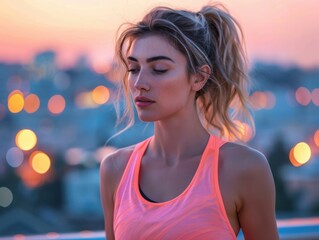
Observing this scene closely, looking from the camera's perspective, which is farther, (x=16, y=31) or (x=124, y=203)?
(x=16, y=31)

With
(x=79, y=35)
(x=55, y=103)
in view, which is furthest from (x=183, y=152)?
(x=79, y=35)

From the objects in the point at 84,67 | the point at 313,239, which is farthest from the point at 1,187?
the point at 313,239

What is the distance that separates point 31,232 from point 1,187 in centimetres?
529

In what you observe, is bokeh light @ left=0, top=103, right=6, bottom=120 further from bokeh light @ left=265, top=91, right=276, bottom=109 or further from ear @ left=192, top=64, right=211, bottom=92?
ear @ left=192, top=64, right=211, bottom=92

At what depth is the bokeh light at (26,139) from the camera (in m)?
27.4

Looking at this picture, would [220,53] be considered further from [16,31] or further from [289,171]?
[289,171]

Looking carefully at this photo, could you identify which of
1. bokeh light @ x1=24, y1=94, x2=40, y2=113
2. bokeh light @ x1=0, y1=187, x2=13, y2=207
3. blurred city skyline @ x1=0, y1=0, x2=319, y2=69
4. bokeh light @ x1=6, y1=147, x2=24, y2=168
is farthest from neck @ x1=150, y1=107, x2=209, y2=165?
bokeh light @ x1=6, y1=147, x2=24, y2=168

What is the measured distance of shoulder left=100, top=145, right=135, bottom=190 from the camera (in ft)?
5.23

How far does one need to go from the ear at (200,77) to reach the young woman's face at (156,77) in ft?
0.11

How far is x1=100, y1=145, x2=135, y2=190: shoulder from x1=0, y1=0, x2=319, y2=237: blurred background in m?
22.8

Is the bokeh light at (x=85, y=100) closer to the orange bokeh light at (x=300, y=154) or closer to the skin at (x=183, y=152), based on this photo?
the orange bokeh light at (x=300, y=154)

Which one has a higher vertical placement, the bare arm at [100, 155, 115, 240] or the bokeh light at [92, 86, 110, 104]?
the bare arm at [100, 155, 115, 240]

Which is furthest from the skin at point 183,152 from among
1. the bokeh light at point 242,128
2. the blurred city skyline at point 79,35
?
the blurred city skyline at point 79,35

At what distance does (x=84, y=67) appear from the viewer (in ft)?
87.8
